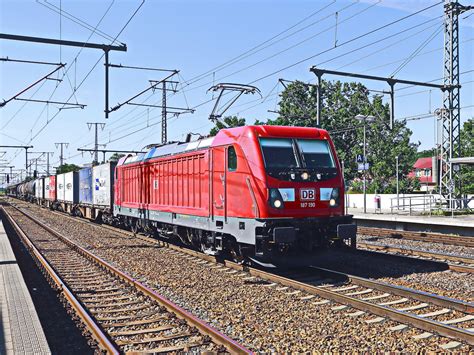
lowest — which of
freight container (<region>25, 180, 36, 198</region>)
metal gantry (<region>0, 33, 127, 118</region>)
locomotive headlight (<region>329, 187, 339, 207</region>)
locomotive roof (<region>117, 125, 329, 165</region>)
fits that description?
locomotive headlight (<region>329, 187, 339, 207</region>)

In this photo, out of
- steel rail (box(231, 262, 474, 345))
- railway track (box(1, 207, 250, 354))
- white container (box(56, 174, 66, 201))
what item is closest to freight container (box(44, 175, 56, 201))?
white container (box(56, 174, 66, 201))

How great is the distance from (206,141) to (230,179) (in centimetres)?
191

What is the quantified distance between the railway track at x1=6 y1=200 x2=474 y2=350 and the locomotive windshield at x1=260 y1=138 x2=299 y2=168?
2.43 meters

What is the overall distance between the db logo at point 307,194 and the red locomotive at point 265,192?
2 cm

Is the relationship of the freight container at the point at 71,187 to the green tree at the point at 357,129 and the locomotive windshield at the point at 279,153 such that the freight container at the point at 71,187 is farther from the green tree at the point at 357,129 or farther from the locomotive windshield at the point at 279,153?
the locomotive windshield at the point at 279,153

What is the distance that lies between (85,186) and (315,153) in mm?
22991

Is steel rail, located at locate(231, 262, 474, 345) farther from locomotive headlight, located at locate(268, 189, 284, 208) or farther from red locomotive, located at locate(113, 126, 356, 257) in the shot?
locomotive headlight, located at locate(268, 189, 284, 208)

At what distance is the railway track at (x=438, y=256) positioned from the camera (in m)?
11.2

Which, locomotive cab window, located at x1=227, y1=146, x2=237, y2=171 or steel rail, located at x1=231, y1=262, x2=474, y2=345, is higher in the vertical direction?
locomotive cab window, located at x1=227, y1=146, x2=237, y2=171

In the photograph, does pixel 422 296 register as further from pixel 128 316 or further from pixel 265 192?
pixel 128 316

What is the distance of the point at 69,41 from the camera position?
1388 centimetres

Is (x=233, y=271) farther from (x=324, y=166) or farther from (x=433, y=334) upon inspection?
(x=433, y=334)

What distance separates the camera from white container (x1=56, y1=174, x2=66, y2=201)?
4041 cm

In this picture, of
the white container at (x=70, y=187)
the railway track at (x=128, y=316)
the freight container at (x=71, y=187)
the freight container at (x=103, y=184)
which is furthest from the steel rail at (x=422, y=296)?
the white container at (x=70, y=187)
